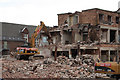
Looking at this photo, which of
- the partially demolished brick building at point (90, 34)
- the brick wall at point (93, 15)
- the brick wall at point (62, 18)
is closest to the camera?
the partially demolished brick building at point (90, 34)

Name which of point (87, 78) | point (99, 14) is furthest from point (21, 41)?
point (87, 78)

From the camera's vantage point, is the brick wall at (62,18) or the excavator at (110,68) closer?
the excavator at (110,68)

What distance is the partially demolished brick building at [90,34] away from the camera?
29.5 meters

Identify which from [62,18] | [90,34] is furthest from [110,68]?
[62,18]

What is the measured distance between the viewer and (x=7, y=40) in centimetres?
4644

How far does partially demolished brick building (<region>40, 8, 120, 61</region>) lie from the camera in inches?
1163

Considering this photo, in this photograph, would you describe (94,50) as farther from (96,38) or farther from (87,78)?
(87,78)

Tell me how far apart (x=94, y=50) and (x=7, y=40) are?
25.7 m

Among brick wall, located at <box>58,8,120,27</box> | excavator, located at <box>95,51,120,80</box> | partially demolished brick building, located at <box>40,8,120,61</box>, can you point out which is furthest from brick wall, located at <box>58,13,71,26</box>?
excavator, located at <box>95,51,120,80</box>

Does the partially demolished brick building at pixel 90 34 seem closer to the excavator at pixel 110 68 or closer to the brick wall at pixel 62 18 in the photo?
the brick wall at pixel 62 18

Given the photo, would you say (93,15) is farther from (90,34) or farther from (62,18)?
(62,18)

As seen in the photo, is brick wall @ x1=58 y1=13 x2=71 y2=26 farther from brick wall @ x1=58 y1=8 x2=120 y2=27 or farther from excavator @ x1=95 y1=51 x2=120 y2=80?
excavator @ x1=95 y1=51 x2=120 y2=80

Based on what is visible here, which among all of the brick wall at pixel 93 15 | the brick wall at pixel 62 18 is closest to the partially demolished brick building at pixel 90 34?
the brick wall at pixel 93 15

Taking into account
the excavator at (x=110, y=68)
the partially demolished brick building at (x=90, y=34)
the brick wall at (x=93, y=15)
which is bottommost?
the excavator at (x=110, y=68)
